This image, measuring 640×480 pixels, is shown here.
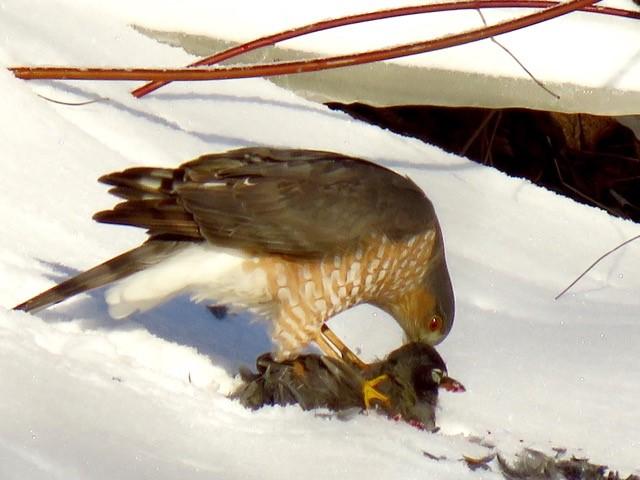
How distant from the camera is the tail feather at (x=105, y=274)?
3.37 meters

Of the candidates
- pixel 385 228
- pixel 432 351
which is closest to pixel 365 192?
pixel 385 228

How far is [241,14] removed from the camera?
511 centimetres

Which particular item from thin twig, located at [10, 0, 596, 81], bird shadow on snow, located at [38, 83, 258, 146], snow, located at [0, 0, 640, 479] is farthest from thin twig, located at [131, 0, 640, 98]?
thin twig, located at [10, 0, 596, 81]

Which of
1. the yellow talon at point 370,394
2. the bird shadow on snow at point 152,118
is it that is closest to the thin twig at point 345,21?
the bird shadow on snow at point 152,118

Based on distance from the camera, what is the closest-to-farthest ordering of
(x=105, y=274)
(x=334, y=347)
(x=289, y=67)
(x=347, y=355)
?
1. (x=105, y=274)
2. (x=347, y=355)
3. (x=334, y=347)
4. (x=289, y=67)

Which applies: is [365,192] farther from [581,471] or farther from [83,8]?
[83,8]

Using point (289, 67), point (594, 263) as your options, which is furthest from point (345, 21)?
point (594, 263)

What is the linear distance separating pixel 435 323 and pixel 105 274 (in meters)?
0.97

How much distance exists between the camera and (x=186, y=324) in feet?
12.4

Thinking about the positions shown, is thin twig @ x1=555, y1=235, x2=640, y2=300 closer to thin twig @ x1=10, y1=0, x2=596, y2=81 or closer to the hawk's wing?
thin twig @ x1=10, y1=0, x2=596, y2=81

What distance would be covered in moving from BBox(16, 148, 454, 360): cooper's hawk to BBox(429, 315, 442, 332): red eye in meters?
0.31

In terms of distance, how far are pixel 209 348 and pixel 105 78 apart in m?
1.07

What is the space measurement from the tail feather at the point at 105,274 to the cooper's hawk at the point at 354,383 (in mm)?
361

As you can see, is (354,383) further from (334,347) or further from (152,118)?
(152,118)
